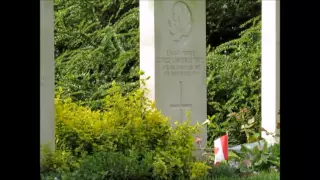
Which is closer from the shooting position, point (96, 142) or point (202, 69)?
point (96, 142)

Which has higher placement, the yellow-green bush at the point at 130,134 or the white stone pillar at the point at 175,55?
the white stone pillar at the point at 175,55

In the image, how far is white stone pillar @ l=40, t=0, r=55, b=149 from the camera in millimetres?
5797

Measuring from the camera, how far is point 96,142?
6.46 metres

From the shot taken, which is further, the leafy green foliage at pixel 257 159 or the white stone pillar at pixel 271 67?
the white stone pillar at pixel 271 67

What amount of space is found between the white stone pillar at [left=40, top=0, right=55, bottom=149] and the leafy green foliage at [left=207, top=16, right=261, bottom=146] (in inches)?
216

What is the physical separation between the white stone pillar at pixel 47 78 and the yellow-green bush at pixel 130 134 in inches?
14.7

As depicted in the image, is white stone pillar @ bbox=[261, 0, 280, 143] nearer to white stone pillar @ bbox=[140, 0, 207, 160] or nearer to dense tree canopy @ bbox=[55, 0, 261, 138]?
dense tree canopy @ bbox=[55, 0, 261, 138]

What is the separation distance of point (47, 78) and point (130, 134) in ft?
3.79

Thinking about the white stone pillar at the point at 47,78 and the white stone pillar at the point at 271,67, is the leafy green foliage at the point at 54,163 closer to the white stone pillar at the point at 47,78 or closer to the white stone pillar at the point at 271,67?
the white stone pillar at the point at 47,78

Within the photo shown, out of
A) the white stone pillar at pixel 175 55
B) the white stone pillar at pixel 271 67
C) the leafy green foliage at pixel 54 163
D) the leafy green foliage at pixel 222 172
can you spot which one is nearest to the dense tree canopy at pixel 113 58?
the white stone pillar at pixel 271 67

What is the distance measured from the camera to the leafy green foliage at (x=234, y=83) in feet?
36.4
